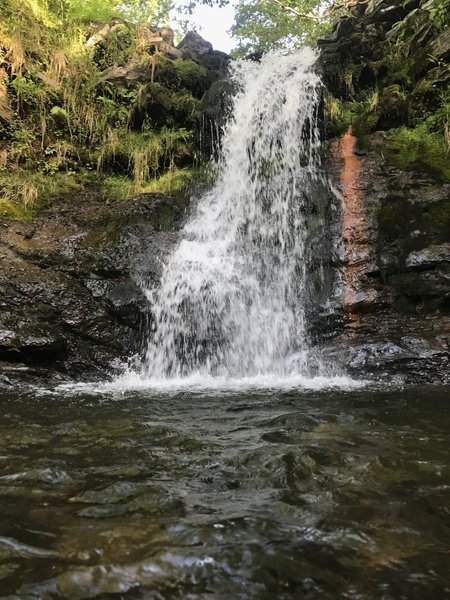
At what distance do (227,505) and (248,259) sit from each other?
518 centimetres

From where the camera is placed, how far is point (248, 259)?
7.04 metres

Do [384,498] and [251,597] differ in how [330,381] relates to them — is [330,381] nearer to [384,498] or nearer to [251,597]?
[384,498]

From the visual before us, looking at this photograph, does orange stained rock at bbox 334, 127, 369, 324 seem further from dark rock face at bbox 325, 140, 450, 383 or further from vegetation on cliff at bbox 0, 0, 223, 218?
vegetation on cliff at bbox 0, 0, 223, 218

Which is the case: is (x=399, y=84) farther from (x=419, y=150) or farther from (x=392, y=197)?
(x=392, y=197)

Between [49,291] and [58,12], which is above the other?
[58,12]

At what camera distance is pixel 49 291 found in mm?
6164

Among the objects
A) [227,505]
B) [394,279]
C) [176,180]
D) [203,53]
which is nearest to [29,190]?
[176,180]

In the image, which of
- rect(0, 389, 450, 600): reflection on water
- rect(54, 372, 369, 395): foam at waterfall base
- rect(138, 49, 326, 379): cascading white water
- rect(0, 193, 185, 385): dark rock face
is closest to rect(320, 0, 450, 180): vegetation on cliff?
rect(138, 49, 326, 379): cascading white water

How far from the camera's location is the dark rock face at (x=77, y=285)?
564cm

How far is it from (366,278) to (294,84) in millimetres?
5191

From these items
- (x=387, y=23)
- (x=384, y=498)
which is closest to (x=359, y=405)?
(x=384, y=498)

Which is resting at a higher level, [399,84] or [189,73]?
[189,73]

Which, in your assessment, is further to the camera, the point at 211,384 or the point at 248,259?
the point at 248,259

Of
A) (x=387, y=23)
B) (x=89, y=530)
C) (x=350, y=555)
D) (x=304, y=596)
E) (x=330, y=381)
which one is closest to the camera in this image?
(x=304, y=596)
